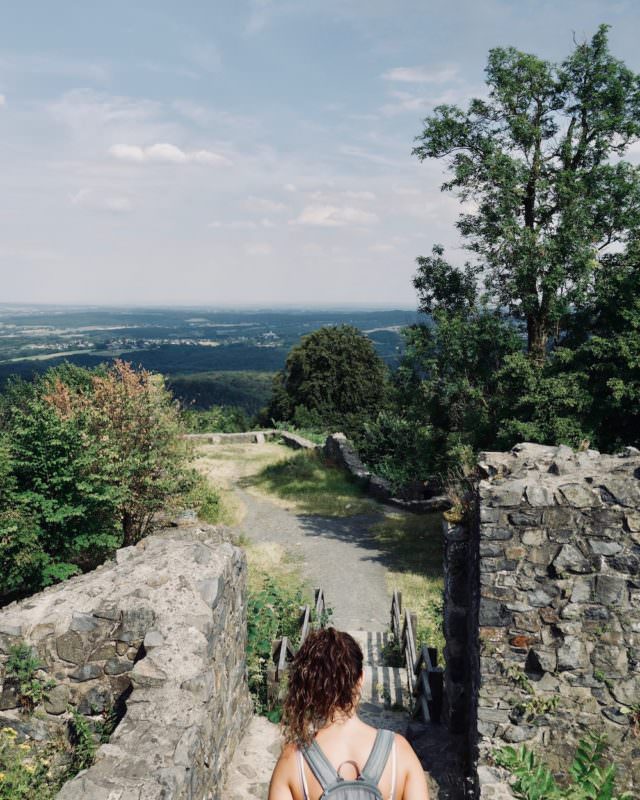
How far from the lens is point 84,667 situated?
206 inches

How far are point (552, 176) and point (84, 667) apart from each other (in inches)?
524

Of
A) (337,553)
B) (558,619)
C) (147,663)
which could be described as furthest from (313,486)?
(147,663)

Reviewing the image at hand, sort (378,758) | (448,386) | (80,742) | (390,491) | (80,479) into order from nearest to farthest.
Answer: (378,758)
(80,742)
(80,479)
(448,386)
(390,491)

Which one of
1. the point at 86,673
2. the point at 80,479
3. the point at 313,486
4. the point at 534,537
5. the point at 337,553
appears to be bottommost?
the point at 337,553

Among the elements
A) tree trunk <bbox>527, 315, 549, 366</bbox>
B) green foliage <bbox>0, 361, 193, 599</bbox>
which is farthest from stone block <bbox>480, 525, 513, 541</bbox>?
tree trunk <bbox>527, 315, 549, 366</bbox>

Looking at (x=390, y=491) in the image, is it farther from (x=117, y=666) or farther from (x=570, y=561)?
(x=117, y=666)

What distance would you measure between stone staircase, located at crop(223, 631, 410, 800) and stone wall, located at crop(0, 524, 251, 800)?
26cm

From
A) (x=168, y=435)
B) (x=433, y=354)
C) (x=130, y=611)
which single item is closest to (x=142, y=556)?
(x=130, y=611)

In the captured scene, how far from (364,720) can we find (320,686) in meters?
5.42

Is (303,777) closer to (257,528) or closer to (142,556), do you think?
(142,556)

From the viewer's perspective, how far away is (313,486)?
20.4 metres

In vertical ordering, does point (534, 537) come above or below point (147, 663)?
above

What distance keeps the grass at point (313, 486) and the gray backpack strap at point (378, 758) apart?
1529cm

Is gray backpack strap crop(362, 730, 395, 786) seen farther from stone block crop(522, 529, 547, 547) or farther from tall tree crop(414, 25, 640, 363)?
tall tree crop(414, 25, 640, 363)
